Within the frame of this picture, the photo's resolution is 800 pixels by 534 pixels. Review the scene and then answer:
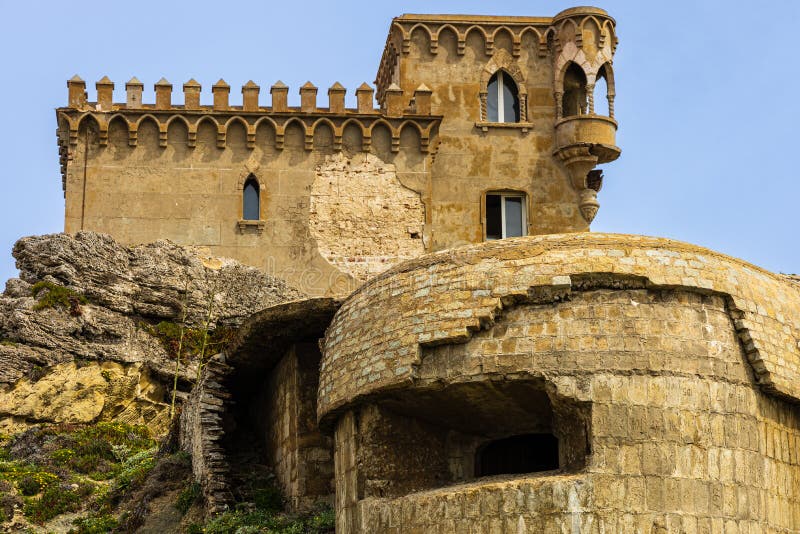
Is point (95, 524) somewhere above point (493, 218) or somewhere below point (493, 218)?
below

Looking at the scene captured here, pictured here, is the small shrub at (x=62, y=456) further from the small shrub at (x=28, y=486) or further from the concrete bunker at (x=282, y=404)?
the concrete bunker at (x=282, y=404)

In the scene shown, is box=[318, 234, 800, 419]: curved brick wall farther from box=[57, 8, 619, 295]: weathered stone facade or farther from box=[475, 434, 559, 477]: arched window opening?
box=[57, 8, 619, 295]: weathered stone facade

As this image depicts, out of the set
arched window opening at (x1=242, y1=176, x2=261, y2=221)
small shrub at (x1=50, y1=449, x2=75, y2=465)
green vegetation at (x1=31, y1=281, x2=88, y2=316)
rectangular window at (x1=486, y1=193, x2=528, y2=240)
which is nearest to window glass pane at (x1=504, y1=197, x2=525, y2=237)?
rectangular window at (x1=486, y1=193, x2=528, y2=240)

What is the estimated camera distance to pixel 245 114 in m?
35.8

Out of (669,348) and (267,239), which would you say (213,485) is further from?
(267,239)

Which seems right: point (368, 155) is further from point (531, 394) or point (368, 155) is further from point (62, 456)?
point (531, 394)

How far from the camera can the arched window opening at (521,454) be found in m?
20.0

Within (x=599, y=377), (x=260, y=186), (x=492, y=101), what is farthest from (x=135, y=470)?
(x=492, y=101)

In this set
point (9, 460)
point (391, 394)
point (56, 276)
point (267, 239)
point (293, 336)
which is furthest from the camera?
point (267, 239)

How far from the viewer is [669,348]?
17.2 metres

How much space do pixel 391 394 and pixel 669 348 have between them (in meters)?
3.41

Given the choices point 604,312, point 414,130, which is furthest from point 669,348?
point 414,130

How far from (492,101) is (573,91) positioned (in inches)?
79.9

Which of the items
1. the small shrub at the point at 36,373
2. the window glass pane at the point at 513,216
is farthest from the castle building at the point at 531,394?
the window glass pane at the point at 513,216
